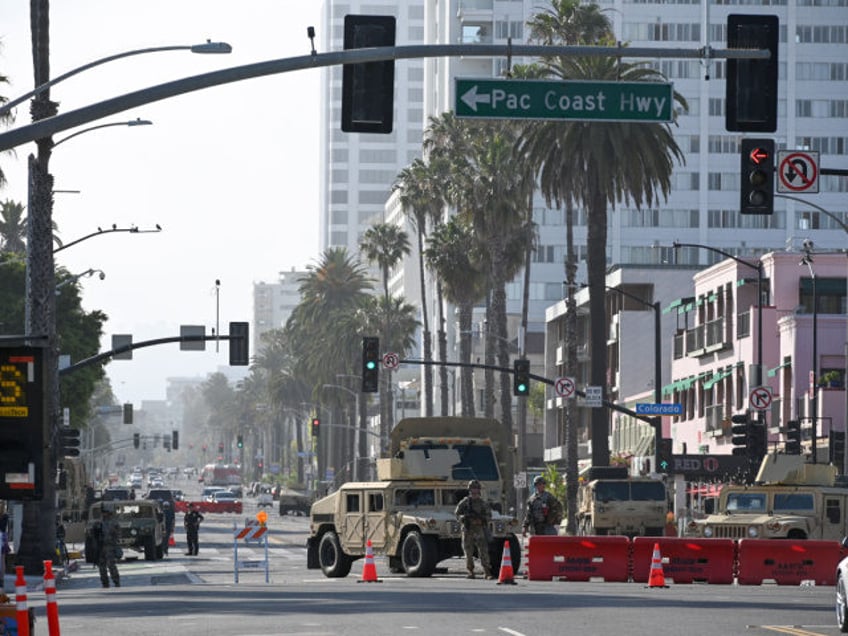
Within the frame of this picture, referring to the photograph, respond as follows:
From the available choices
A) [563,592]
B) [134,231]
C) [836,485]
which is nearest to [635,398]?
[134,231]

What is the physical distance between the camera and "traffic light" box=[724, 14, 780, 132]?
22797 millimetres

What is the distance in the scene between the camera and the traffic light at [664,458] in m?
61.2

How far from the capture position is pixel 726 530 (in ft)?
141

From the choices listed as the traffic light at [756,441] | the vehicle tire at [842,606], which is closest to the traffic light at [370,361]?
the traffic light at [756,441]

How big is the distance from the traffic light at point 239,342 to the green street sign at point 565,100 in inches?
1246

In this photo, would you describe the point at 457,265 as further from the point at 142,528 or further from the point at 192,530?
the point at 142,528

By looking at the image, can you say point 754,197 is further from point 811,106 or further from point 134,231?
point 811,106

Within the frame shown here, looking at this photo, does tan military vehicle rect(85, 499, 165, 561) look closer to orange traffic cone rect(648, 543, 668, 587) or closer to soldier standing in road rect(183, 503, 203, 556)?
soldier standing in road rect(183, 503, 203, 556)

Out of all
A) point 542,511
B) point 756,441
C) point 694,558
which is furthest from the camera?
point 756,441

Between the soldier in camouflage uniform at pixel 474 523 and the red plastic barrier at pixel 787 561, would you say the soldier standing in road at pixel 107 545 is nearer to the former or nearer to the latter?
the soldier in camouflage uniform at pixel 474 523

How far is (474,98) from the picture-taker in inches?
990

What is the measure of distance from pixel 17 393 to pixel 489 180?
68.3 m

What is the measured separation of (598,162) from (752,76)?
43.5 meters

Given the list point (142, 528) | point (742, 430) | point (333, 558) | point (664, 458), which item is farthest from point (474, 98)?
point (664, 458)
